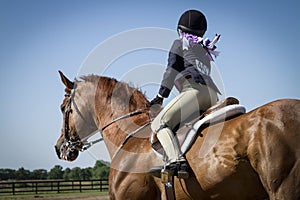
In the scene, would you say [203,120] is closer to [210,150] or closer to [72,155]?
[210,150]

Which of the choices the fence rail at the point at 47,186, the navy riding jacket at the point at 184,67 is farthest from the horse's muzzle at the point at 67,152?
the fence rail at the point at 47,186

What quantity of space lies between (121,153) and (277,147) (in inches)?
95.9

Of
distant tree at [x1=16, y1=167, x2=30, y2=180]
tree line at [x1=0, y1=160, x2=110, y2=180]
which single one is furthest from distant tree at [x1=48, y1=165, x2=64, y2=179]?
distant tree at [x1=16, y1=167, x2=30, y2=180]

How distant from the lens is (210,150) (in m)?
5.19

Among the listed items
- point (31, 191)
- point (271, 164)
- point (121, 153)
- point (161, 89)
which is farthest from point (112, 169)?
point (31, 191)

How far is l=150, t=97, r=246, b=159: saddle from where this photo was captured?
211 inches

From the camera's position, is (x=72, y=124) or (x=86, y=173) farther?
(x=86, y=173)

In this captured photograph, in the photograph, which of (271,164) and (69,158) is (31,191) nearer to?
(69,158)

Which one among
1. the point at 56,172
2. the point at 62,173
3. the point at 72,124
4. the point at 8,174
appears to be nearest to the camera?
the point at 72,124

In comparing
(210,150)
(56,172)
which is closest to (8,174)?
(56,172)

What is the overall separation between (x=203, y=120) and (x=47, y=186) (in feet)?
100.0

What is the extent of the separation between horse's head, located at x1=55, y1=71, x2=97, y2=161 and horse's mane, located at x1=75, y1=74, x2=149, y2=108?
0.42m

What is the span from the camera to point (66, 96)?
7379 mm

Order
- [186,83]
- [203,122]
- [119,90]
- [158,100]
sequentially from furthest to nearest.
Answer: [119,90] → [158,100] → [186,83] → [203,122]
